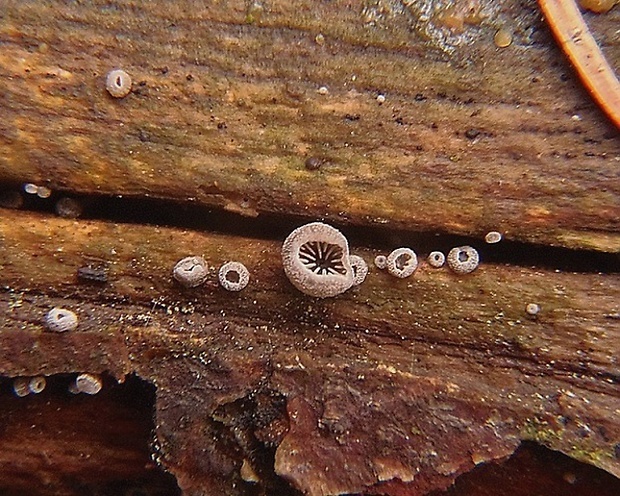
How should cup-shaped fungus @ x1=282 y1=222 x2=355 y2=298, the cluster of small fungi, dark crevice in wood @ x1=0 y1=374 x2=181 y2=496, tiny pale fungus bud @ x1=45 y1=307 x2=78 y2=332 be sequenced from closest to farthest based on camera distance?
cup-shaped fungus @ x1=282 y1=222 x2=355 y2=298
tiny pale fungus bud @ x1=45 y1=307 x2=78 y2=332
the cluster of small fungi
dark crevice in wood @ x1=0 y1=374 x2=181 y2=496

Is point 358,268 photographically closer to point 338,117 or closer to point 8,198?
point 338,117

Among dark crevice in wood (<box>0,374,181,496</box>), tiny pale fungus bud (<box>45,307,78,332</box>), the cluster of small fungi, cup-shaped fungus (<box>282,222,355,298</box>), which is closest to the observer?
cup-shaped fungus (<box>282,222,355,298</box>)

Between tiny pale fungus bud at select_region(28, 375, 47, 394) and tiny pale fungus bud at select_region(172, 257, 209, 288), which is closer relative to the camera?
tiny pale fungus bud at select_region(172, 257, 209, 288)

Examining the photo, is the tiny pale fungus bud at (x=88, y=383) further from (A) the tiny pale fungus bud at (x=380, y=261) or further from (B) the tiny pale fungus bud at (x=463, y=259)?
(B) the tiny pale fungus bud at (x=463, y=259)

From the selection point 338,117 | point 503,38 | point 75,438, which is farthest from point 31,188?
point 503,38

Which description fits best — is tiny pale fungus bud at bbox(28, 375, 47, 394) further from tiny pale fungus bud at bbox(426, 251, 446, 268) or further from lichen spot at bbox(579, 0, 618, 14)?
lichen spot at bbox(579, 0, 618, 14)

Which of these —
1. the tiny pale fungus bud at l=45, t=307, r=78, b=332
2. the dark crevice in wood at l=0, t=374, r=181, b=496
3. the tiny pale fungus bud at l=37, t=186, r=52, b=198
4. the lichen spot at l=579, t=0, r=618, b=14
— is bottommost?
the dark crevice in wood at l=0, t=374, r=181, b=496

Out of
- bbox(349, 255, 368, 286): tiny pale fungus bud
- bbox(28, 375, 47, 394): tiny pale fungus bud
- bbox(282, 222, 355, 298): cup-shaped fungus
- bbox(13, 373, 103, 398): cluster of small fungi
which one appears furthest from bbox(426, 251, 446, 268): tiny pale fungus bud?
Answer: bbox(28, 375, 47, 394): tiny pale fungus bud
